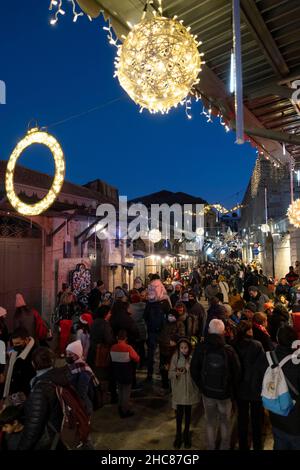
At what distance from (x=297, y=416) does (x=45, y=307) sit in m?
8.77

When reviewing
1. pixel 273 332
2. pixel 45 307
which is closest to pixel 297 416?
pixel 273 332

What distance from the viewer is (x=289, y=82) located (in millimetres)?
3387

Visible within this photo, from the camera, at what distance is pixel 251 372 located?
407 centimetres

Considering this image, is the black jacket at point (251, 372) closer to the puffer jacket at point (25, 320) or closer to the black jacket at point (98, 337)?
the black jacket at point (98, 337)

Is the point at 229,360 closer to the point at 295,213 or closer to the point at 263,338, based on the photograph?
the point at 263,338

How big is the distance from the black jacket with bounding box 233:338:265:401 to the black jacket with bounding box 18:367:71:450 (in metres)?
2.39

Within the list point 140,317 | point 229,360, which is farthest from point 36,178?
point 229,360

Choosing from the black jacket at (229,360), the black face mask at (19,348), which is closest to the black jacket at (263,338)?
the black jacket at (229,360)

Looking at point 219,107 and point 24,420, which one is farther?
point 219,107

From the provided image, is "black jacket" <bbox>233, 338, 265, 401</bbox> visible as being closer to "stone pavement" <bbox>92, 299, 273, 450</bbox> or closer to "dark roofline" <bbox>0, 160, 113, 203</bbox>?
"stone pavement" <bbox>92, 299, 273, 450</bbox>

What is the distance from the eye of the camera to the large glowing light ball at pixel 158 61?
2537mm

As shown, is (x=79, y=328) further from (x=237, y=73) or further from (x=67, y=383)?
(x=237, y=73)

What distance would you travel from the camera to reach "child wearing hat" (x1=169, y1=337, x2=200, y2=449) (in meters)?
4.48

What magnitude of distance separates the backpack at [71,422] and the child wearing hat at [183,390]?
5.81ft
